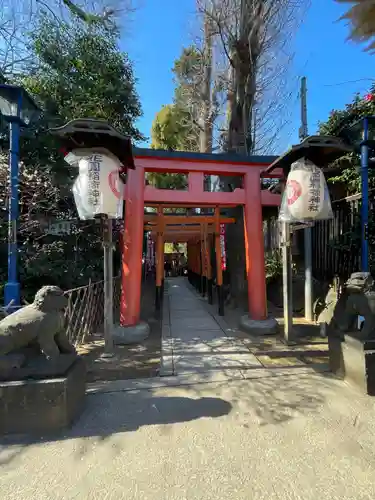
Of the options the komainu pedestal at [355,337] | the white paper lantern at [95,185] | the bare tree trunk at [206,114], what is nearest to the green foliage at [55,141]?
the white paper lantern at [95,185]

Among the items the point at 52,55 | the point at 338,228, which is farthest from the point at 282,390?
the point at 52,55

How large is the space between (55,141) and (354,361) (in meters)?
7.45

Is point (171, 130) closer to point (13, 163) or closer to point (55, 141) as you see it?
point (55, 141)

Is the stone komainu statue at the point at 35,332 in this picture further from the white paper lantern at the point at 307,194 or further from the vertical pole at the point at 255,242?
the vertical pole at the point at 255,242

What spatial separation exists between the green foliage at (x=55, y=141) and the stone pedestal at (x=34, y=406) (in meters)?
Answer: 3.68

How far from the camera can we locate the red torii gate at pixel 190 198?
229 inches

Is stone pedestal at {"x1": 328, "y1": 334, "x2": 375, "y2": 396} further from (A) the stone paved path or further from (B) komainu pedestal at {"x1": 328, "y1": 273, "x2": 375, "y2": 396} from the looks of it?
(A) the stone paved path

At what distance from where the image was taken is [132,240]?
19.1 feet

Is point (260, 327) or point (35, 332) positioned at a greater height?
point (35, 332)

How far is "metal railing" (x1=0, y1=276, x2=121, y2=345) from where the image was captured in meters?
5.14

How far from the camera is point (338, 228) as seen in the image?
21.9 ft

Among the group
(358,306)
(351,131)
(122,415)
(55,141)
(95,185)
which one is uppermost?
(55,141)

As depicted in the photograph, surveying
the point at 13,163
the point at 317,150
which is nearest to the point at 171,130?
the point at 317,150

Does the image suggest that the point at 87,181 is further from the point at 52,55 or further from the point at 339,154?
the point at 52,55
